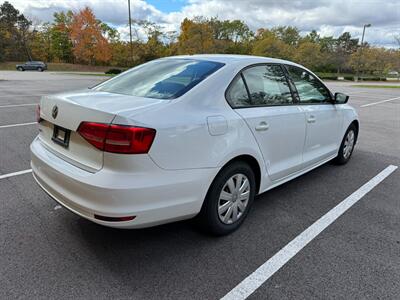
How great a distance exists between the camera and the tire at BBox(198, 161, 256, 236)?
2.53 meters

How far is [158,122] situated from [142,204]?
0.58 meters

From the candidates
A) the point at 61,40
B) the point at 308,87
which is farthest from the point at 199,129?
the point at 61,40

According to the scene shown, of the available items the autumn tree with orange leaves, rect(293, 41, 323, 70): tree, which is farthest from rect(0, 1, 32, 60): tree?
rect(293, 41, 323, 70): tree

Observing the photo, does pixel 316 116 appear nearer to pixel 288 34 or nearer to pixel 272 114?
pixel 272 114

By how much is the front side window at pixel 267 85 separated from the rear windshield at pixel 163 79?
376 millimetres

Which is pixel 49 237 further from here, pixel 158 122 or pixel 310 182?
pixel 310 182

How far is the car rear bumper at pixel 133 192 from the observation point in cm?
203

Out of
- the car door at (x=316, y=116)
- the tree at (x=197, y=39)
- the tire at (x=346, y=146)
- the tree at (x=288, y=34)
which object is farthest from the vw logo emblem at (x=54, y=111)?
the tree at (x=288, y=34)

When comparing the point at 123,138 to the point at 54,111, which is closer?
the point at 123,138

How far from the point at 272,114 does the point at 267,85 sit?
356 mm

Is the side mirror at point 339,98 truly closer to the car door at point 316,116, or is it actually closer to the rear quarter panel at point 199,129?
the car door at point 316,116

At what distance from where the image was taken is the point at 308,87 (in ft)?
12.4

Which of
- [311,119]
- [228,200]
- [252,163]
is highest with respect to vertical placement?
[311,119]

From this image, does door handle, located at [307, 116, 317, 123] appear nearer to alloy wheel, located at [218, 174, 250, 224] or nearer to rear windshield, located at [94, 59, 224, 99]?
alloy wheel, located at [218, 174, 250, 224]
